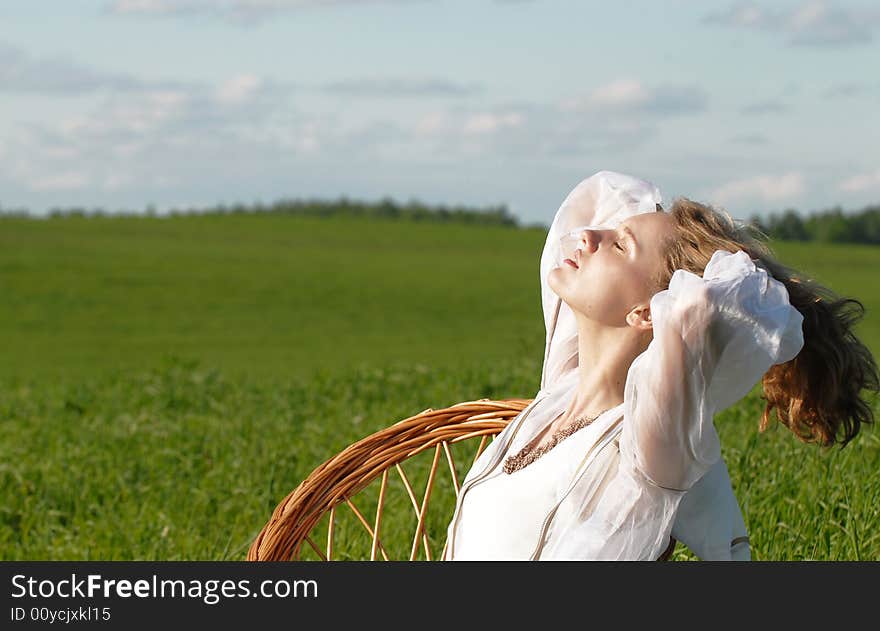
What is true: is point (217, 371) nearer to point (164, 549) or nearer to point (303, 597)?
point (164, 549)

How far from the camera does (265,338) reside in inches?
585

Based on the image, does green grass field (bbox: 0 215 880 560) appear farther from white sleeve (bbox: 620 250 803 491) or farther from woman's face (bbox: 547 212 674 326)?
white sleeve (bbox: 620 250 803 491)

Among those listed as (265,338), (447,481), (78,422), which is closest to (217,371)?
(78,422)

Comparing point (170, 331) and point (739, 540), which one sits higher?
point (739, 540)

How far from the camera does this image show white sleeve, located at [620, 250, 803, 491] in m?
1.98

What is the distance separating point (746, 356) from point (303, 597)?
3.16 feet

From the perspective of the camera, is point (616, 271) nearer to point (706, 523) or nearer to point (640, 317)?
point (640, 317)

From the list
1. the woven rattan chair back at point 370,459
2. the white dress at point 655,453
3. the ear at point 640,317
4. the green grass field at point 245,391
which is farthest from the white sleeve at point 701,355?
the woven rattan chair back at point 370,459

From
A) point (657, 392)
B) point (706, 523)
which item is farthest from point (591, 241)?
point (706, 523)

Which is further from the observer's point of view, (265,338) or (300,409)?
(265,338)

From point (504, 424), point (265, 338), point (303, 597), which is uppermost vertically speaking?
point (504, 424)

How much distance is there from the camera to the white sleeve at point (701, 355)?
6.50 feet

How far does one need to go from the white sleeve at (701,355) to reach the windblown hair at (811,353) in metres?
→ 0.19

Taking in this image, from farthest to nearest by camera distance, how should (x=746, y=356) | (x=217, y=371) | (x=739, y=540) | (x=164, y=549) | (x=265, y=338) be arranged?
(x=265, y=338), (x=217, y=371), (x=164, y=549), (x=739, y=540), (x=746, y=356)
